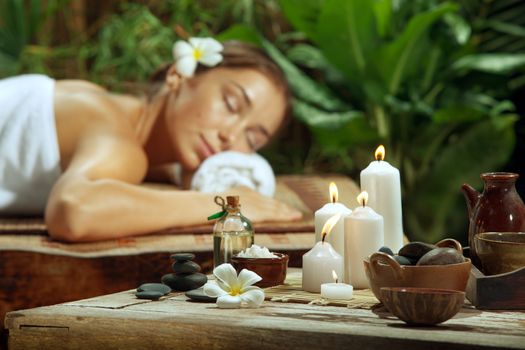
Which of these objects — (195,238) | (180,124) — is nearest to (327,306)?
(195,238)

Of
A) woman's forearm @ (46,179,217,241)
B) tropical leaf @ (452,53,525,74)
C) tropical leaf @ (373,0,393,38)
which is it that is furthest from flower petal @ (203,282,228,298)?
tropical leaf @ (452,53,525,74)

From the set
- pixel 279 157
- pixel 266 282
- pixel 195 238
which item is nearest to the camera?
pixel 266 282

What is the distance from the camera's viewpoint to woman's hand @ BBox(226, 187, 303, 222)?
2830 millimetres

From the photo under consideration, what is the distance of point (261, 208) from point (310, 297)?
1.21 metres

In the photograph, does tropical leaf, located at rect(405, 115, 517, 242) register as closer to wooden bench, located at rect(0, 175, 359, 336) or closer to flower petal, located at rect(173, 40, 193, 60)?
flower petal, located at rect(173, 40, 193, 60)

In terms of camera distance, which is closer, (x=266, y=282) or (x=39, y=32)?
(x=266, y=282)

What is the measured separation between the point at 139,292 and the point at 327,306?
33 centimetres

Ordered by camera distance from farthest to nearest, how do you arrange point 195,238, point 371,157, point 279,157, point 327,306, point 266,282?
point 279,157
point 371,157
point 195,238
point 266,282
point 327,306

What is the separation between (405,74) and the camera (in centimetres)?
414

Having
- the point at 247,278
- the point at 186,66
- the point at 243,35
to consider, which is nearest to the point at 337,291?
the point at 247,278

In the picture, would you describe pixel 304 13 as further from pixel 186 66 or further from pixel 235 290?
pixel 235 290

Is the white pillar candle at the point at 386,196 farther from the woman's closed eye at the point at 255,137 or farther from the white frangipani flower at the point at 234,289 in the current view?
the woman's closed eye at the point at 255,137

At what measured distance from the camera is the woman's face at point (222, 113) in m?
3.11

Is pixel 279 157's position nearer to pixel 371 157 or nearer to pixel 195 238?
pixel 371 157
